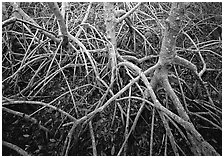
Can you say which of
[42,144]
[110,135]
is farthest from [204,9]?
[42,144]

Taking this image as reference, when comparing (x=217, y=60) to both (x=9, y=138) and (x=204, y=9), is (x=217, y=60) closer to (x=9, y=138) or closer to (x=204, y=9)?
(x=204, y=9)

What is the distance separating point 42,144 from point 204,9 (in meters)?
2.06

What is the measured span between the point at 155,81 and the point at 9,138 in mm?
921

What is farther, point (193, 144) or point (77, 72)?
point (77, 72)

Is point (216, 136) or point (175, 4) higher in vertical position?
point (175, 4)

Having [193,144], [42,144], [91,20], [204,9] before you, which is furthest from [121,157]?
[204,9]

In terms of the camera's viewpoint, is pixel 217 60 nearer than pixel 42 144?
No

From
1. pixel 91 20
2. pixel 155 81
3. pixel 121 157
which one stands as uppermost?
pixel 91 20

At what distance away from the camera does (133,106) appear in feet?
4.89

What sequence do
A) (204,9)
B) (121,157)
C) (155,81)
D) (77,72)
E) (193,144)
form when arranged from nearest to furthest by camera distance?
1. (193,144)
2. (121,157)
3. (155,81)
4. (77,72)
5. (204,9)

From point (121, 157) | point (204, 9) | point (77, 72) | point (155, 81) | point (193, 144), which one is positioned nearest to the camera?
point (193, 144)

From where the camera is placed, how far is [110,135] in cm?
134

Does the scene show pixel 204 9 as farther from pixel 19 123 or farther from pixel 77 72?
pixel 19 123

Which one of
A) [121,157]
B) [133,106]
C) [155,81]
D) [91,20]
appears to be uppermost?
[91,20]
